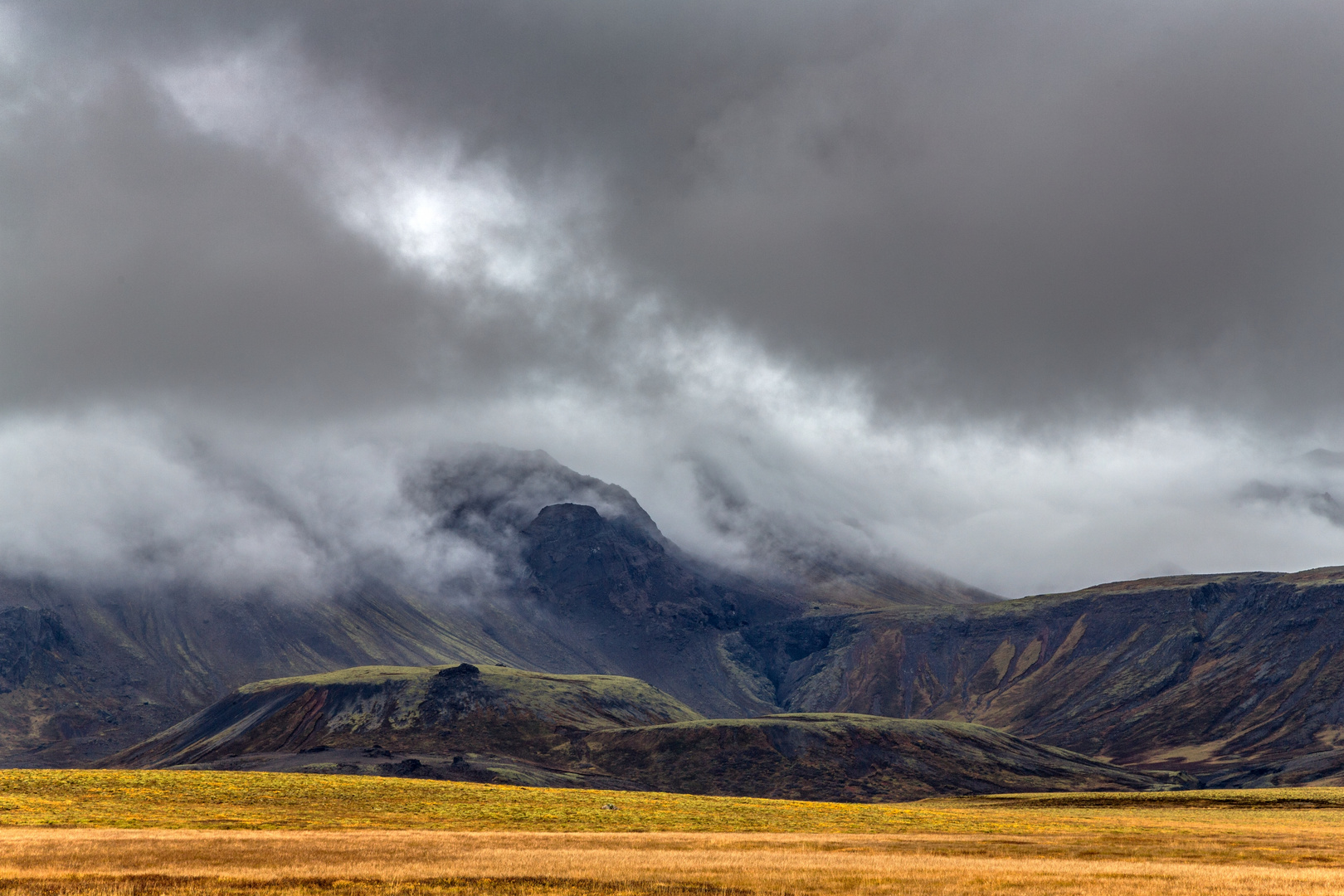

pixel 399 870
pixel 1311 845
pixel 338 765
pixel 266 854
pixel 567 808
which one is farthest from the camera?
pixel 338 765

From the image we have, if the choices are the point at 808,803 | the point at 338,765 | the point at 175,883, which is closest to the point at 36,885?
the point at 175,883

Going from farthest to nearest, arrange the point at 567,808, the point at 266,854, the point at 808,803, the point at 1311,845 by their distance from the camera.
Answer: the point at 808,803, the point at 567,808, the point at 1311,845, the point at 266,854

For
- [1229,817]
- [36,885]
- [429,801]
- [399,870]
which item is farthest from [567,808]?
[1229,817]

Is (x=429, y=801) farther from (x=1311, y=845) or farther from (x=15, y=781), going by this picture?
(x=1311, y=845)

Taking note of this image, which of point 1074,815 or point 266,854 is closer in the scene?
point 266,854

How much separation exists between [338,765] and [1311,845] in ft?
508

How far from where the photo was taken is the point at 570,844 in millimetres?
70438

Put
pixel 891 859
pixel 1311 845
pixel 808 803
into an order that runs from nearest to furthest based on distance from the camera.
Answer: pixel 891 859 < pixel 1311 845 < pixel 808 803

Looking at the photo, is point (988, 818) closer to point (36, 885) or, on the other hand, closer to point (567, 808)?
point (567, 808)

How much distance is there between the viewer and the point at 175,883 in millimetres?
46031

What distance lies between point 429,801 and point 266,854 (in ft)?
171

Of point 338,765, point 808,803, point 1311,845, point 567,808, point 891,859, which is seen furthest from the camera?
point 338,765

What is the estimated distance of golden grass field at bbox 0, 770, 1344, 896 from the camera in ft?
158

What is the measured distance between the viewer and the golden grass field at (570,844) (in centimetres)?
4803
